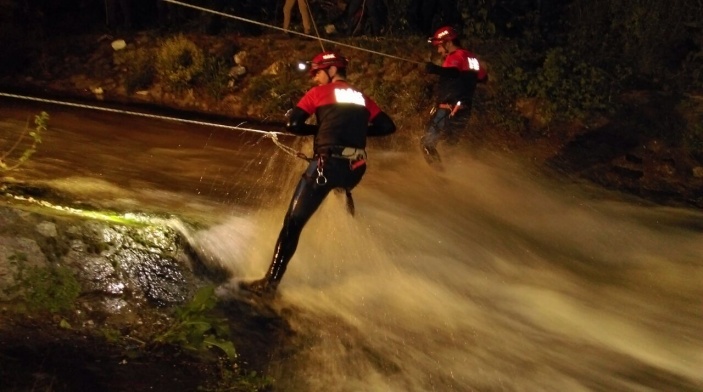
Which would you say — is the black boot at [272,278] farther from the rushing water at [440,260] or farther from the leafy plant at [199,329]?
the leafy plant at [199,329]

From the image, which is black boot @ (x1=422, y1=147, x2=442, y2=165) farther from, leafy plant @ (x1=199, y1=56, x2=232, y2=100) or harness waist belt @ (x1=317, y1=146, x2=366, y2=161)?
leafy plant @ (x1=199, y1=56, x2=232, y2=100)

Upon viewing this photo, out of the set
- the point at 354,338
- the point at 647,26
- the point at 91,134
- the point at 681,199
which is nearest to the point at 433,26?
the point at 647,26

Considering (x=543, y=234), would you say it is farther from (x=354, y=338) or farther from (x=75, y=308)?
(x=75, y=308)

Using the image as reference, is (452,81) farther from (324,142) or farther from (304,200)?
(304,200)

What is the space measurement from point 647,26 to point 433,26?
3.82 m

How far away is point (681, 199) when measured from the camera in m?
9.55

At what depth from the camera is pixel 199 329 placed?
4.40m

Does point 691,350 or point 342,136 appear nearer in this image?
point 342,136

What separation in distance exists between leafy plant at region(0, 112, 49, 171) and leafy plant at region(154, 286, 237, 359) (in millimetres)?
1831

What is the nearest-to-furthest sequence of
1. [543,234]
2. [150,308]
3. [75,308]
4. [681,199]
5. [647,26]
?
[75,308] → [150,308] → [543,234] → [681,199] → [647,26]

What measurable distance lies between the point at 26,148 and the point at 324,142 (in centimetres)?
464

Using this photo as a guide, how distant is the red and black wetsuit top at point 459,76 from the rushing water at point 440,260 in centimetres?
132

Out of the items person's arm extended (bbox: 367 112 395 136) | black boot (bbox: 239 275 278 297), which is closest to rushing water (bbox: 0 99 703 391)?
black boot (bbox: 239 275 278 297)

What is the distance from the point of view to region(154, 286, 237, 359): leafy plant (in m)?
4.31
